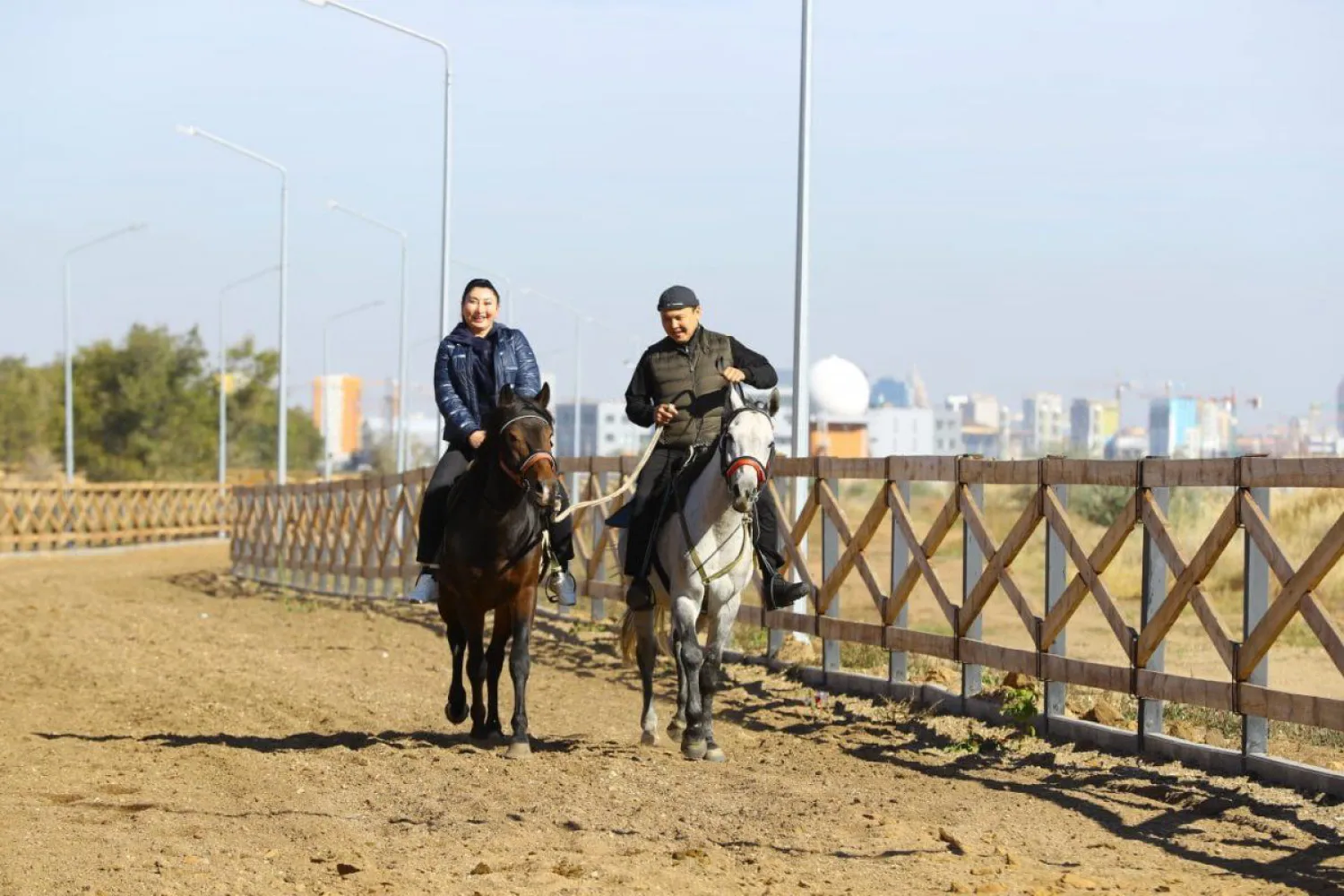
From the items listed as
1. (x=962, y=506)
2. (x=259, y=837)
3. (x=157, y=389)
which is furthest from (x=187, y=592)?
(x=157, y=389)

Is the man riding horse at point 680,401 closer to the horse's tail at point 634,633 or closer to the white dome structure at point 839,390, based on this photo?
the horse's tail at point 634,633

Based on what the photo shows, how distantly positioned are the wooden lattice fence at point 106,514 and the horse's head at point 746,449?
3843cm

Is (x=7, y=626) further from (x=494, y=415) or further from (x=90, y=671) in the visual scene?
(x=494, y=415)

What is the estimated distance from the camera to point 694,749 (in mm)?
10711

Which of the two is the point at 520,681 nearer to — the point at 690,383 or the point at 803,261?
the point at 690,383

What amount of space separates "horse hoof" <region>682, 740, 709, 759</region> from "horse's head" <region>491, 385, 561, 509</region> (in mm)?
1498

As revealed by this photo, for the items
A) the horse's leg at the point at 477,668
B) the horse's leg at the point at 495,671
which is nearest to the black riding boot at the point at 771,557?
the horse's leg at the point at 495,671

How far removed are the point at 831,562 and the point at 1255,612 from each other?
210 inches

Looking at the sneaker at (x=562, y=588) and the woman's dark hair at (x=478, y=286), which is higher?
the woman's dark hair at (x=478, y=286)

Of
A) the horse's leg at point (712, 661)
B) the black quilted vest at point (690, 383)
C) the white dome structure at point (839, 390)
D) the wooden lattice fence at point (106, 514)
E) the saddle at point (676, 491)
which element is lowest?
the wooden lattice fence at point (106, 514)

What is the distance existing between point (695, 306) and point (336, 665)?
681cm

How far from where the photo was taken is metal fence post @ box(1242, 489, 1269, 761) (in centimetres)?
946

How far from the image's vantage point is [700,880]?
723cm

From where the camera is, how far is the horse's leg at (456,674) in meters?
11.5
